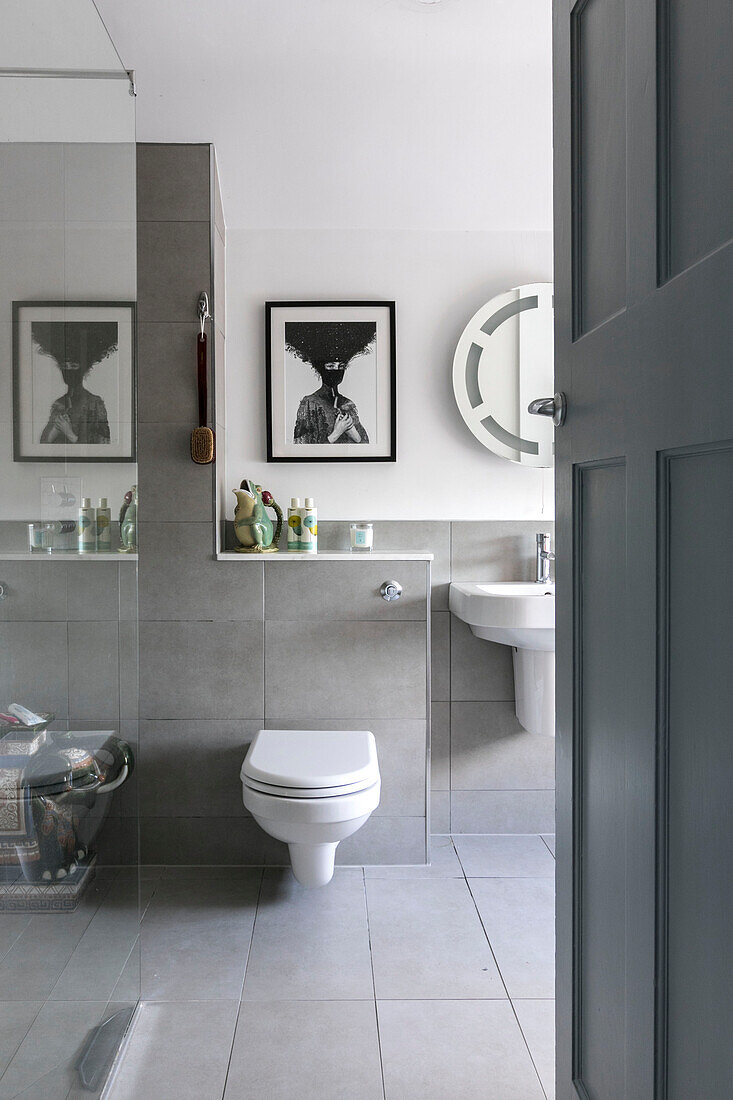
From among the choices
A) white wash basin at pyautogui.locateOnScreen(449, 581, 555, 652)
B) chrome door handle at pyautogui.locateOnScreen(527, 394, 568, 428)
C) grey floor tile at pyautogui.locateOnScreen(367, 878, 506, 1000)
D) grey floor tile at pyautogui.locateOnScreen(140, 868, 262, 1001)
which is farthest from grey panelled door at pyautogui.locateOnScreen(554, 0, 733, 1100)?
white wash basin at pyautogui.locateOnScreen(449, 581, 555, 652)

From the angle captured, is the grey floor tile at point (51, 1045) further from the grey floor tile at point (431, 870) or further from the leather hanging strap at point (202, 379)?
the leather hanging strap at point (202, 379)

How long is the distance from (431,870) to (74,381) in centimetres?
192

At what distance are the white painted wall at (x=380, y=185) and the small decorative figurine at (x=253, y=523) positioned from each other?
7.4 inches

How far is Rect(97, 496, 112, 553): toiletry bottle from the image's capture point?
1.52 m

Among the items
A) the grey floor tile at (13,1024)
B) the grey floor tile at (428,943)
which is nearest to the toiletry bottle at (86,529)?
the grey floor tile at (13,1024)

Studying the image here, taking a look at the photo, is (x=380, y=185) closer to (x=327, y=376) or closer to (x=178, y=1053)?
(x=327, y=376)

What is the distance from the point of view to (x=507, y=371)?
2.83 metres

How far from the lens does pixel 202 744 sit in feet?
8.53

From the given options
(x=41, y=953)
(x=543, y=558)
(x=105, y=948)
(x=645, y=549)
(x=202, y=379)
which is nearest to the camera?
(x=645, y=549)

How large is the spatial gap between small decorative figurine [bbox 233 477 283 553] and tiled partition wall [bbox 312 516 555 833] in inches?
9.4

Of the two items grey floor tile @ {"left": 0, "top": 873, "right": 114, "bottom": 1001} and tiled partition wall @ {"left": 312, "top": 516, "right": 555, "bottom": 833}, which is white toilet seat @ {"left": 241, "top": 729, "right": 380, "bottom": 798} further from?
grey floor tile @ {"left": 0, "top": 873, "right": 114, "bottom": 1001}

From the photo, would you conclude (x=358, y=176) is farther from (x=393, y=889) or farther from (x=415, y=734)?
(x=393, y=889)

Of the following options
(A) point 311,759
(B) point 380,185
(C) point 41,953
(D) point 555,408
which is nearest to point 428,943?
(A) point 311,759

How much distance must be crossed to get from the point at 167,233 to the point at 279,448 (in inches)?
29.8
